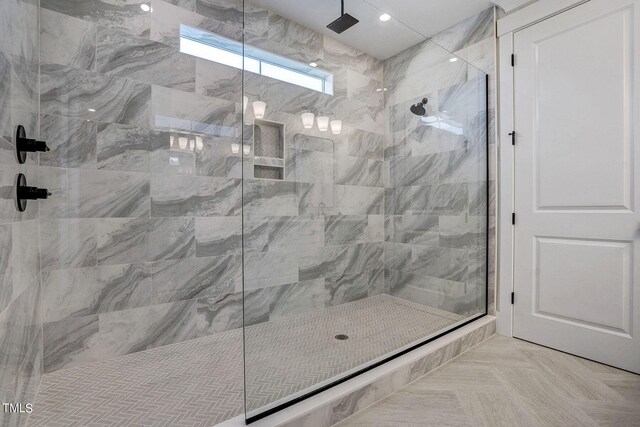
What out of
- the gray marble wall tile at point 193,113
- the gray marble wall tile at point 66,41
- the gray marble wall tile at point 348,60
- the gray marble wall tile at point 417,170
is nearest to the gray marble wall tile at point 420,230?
the gray marble wall tile at point 417,170

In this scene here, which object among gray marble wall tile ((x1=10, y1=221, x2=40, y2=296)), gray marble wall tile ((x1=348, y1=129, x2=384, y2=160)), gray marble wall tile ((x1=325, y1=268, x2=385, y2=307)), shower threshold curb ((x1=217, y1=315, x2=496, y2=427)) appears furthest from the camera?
gray marble wall tile ((x1=348, y1=129, x2=384, y2=160))

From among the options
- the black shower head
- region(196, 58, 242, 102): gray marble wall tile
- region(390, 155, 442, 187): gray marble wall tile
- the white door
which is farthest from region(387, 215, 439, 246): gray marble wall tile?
region(196, 58, 242, 102): gray marble wall tile

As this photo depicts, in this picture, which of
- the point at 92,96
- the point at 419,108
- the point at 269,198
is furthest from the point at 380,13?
the point at 92,96

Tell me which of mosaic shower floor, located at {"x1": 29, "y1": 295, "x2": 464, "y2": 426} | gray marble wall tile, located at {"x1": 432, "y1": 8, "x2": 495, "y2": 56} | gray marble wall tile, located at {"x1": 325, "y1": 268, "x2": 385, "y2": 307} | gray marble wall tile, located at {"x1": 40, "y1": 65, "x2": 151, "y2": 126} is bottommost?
mosaic shower floor, located at {"x1": 29, "y1": 295, "x2": 464, "y2": 426}

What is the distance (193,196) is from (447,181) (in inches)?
77.6

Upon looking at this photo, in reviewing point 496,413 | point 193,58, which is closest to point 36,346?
point 193,58

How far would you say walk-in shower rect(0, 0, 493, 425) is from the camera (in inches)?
52.6

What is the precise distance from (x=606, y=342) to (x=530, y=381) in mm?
644

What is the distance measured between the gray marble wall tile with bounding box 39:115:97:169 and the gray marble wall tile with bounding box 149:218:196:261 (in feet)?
1.66

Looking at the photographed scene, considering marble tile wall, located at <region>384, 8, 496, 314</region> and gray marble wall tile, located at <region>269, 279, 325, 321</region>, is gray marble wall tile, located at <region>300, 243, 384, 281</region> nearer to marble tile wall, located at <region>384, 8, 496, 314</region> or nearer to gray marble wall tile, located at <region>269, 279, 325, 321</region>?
gray marble wall tile, located at <region>269, 279, 325, 321</region>

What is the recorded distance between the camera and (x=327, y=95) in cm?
172

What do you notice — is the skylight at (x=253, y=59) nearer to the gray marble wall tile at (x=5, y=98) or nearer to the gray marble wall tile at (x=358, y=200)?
the gray marble wall tile at (x=358, y=200)

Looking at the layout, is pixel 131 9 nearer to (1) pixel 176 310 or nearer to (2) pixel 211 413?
(1) pixel 176 310

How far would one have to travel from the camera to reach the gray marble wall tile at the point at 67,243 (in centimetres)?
161
